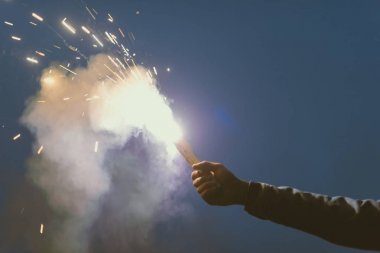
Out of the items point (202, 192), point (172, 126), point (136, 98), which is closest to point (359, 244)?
point (202, 192)

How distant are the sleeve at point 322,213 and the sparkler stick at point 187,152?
47 centimetres

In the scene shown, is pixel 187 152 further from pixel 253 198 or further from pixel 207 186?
pixel 253 198

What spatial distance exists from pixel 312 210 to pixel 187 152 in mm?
807

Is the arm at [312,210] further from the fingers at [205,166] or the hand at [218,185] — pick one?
the fingers at [205,166]

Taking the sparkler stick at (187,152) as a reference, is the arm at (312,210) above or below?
below

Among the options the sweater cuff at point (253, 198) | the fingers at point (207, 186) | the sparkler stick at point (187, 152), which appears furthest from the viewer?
the sparkler stick at point (187, 152)

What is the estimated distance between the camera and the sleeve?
176 cm

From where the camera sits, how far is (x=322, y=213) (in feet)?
6.03

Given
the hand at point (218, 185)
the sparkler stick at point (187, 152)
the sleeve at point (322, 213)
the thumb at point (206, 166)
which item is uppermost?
the sparkler stick at point (187, 152)

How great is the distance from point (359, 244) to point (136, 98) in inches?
103

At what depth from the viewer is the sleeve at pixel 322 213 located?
1.76 m

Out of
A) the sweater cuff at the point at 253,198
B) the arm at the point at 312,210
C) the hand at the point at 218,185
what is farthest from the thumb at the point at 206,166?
the sweater cuff at the point at 253,198

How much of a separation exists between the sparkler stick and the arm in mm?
334

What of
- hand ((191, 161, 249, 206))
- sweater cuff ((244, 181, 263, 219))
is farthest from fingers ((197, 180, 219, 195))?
sweater cuff ((244, 181, 263, 219))
